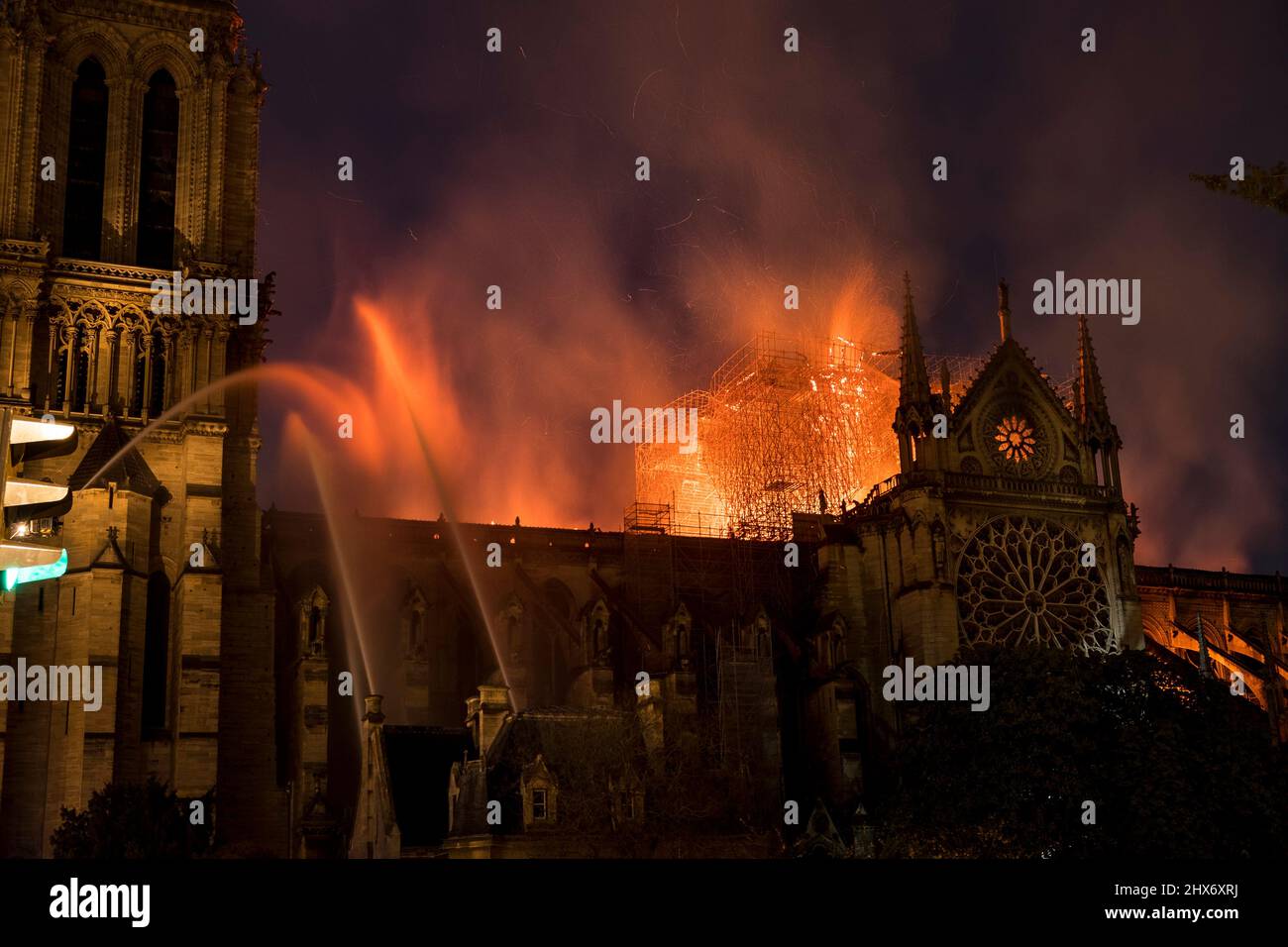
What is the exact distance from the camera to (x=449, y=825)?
44.4 meters

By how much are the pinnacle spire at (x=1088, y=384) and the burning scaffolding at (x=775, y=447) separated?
27.8ft

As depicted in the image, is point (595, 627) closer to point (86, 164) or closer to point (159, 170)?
point (159, 170)

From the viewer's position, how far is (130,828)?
4016cm

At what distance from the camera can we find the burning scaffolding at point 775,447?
72.1 meters

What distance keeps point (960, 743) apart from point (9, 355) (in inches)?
1259

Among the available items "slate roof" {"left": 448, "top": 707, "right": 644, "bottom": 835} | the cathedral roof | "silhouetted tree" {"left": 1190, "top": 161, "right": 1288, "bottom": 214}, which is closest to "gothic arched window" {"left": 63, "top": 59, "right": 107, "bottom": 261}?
the cathedral roof

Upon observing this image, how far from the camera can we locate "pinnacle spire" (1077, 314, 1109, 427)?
6581cm

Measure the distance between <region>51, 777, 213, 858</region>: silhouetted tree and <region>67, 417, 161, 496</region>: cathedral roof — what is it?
10.1 m

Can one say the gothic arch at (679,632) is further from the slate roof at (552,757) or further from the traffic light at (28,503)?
the traffic light at (28,503)

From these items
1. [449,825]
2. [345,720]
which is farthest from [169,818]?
[345,720]

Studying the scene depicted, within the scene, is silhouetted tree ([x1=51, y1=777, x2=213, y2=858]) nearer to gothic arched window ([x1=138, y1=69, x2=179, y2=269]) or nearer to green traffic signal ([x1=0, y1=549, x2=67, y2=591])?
gothic arched window ([x1=138, y1=69, x2=179, y2=269])

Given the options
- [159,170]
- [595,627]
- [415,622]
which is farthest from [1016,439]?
[159,170]

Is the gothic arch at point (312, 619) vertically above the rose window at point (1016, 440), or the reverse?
the rose window at point (1016, 440)

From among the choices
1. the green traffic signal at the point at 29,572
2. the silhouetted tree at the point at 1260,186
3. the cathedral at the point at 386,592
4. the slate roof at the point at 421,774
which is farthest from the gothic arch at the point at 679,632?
the green traffic signal at the point at 29,572
